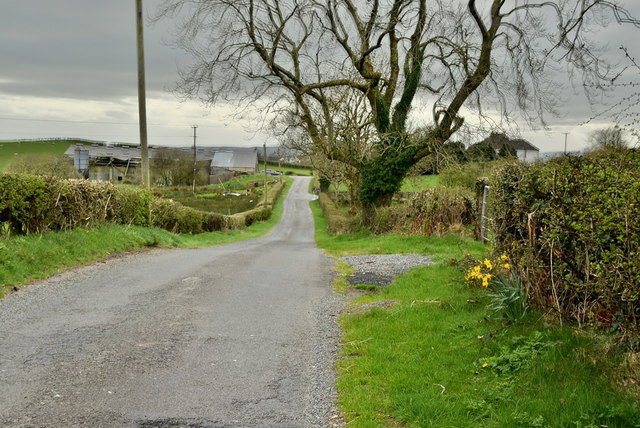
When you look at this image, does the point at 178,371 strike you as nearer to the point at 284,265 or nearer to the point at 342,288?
the point at 342,288

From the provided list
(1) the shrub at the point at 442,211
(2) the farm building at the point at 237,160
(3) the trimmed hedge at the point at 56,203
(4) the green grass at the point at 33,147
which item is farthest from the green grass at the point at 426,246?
(2) the farm building at the point at 237,160

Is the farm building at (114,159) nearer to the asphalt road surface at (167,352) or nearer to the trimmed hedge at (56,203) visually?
the trimmed hedge at (56,203)

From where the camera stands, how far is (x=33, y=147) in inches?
3462

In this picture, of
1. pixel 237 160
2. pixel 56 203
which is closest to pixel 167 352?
pixel 56 203

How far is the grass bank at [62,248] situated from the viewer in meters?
10.8

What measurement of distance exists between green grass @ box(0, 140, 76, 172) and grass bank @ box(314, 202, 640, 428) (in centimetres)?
7512

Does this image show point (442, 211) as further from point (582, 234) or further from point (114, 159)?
point (114, 159)

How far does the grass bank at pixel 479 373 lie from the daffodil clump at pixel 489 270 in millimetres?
352

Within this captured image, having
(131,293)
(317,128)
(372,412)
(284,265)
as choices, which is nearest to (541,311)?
(372,412)

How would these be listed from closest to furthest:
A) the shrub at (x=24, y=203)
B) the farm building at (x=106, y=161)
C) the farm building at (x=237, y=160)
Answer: the shrub at (x=24, y=203)
the farm building at (x=106, y=161)
the farm building at (x=237, y=160)

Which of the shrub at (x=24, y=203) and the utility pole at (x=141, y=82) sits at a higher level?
the utility pole at (x=141, y=82)

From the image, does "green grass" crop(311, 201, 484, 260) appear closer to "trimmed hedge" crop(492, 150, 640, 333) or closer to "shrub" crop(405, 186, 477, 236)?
"shrub" crop(405, 186, 477, 236)

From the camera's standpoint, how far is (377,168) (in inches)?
1121

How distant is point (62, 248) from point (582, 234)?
11.7m
